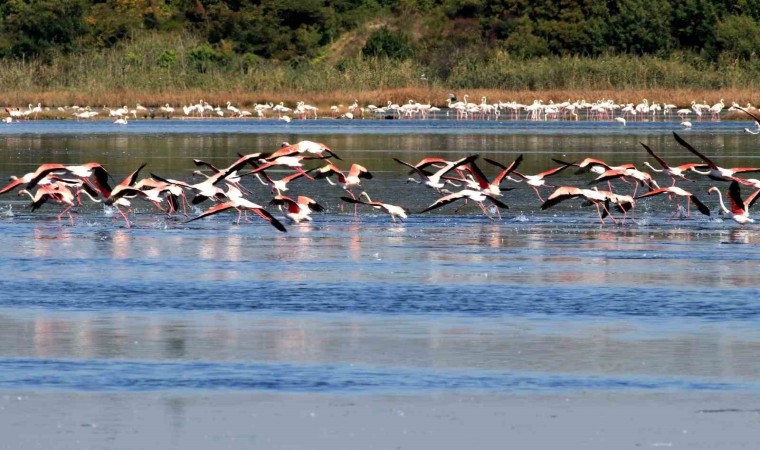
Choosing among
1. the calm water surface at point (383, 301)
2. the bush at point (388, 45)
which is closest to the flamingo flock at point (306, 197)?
the calm water surface at point (383, 301)

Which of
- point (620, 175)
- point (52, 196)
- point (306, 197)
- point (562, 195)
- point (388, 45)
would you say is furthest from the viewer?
point (388, 45)

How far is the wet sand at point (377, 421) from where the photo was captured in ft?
22.4

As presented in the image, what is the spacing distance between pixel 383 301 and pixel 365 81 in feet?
152

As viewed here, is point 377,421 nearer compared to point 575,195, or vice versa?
point 377,421

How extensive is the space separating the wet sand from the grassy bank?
46837 mm

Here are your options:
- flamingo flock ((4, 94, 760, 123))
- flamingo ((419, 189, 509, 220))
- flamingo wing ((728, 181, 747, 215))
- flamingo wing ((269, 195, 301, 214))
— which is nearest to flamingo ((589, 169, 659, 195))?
flamingo ((419, 189, 509, 220))

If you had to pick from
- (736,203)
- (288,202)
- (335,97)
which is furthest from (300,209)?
(335,97)

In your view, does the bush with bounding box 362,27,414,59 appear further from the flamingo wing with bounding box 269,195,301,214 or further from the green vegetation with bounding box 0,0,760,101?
the flamingo wing with bounding box 269,195,301,214

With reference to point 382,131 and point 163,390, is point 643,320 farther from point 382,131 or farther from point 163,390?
point 382,131

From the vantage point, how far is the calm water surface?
8422mm

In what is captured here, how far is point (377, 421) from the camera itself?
725cm

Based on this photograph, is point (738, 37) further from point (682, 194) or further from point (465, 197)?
point (465, 197)

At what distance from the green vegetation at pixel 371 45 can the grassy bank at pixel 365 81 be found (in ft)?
0.25

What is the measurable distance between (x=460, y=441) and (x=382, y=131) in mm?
36482
